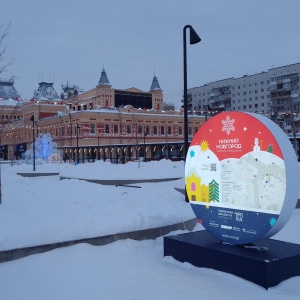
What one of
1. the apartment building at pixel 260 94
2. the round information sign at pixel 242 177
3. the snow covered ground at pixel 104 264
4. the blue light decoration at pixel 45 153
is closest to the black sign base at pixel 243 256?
the snow covered ground at pixel 104 264

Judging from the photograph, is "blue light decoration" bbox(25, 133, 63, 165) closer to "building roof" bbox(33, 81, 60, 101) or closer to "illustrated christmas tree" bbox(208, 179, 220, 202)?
"illustrated christmas tree" bbox(208, 179, 220, 202)

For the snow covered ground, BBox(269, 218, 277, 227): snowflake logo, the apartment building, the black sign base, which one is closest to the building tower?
the apartment building

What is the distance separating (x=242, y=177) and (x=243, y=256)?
4.25 feet

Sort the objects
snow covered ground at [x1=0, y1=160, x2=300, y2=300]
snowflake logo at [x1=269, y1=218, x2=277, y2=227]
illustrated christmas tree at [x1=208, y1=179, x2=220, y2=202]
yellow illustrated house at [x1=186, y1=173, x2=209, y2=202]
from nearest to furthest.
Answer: snow covered ground at [x1=0, y1=160, x2=300, y2=300] < snowflake logo at [x1=269, y1=218, x2=277, y2=227] < illustrated christmas tree at [x1=208, y1=179, x2=220, y2=202] < yellow illustrated house at [x1=186, y1=173, x2=209, y2=202]

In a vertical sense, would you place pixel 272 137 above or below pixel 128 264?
above

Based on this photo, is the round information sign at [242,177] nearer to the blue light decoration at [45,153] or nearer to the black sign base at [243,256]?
the black sign base at [243,256]

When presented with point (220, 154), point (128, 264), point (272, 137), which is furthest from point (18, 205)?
point (272, 137)

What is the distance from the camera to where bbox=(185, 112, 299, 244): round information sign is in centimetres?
623

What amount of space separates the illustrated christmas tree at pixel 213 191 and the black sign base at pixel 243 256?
2.47 ft

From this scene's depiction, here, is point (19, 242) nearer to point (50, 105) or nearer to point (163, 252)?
point (163, 252)

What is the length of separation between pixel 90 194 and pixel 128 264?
7679 mm

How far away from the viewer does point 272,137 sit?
6.30m

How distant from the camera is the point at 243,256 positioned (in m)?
6.16

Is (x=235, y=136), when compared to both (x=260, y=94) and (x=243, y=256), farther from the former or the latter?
(x=260, y=94)
